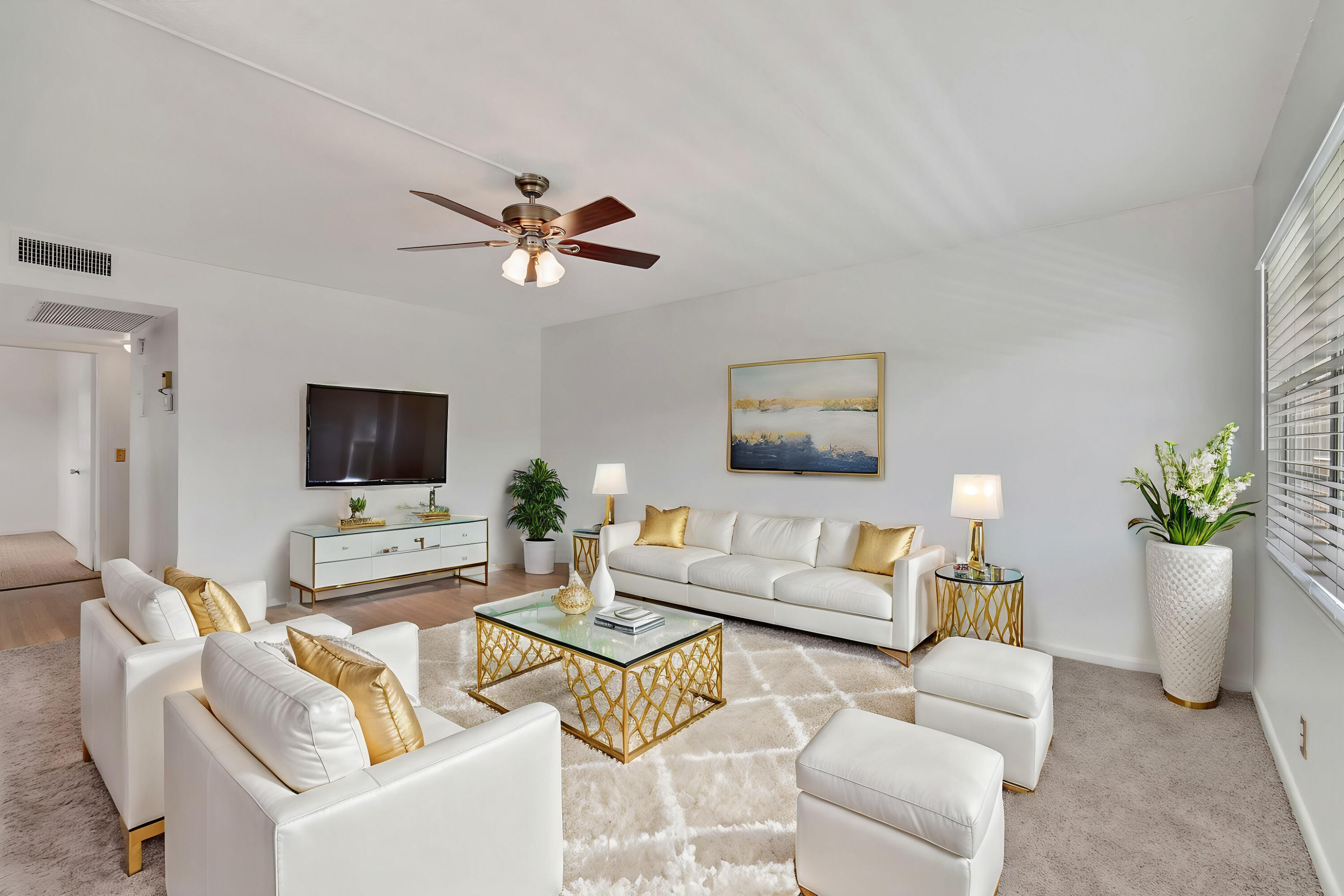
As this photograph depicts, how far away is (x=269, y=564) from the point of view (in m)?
5.02

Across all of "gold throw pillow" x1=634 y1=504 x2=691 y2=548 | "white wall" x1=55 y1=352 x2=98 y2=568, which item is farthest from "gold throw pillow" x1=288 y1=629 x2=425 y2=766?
"white wall" x1=55 y1=352 x2=98 y2=568

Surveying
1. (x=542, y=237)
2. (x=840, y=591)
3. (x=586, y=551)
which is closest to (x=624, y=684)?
(x=840, y=591)

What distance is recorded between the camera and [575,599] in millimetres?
3264

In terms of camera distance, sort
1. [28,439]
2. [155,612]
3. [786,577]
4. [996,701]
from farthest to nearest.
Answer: [28,439] < [786,577] < [996,701] < [155,612]

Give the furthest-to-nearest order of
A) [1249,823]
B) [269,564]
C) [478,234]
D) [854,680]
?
1. [269,564]
2. [478,234]
3. [854,680]
4. [1249,823]

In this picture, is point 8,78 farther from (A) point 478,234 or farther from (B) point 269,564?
(B) point 269,564

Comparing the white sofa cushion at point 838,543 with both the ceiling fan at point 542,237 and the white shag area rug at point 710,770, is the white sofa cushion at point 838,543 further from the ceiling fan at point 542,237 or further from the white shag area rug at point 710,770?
the ceiling fan at point 542,237

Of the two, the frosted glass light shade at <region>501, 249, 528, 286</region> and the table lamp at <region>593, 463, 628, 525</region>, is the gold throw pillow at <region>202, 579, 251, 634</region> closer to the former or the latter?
the frosted glass light shade at <region>501, 249, 528, 286</region>

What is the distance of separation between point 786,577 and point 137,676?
11.0 feet

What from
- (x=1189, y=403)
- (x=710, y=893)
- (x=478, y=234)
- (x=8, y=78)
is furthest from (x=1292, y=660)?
(x=8, y=78)

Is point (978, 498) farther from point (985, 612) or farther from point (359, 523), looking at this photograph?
point (359, 523)

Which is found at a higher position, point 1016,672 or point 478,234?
point 478,234

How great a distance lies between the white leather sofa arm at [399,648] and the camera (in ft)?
7.72

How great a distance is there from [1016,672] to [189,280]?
571cm
